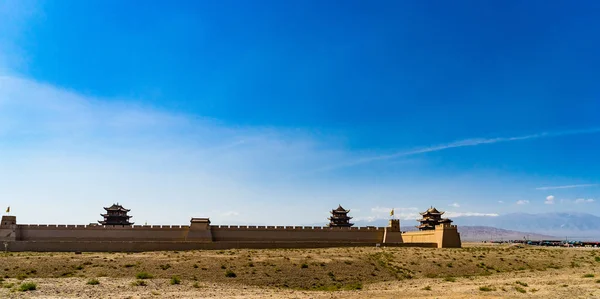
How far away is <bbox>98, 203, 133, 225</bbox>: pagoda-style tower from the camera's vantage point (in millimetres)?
63094

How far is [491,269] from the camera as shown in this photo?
137 feet

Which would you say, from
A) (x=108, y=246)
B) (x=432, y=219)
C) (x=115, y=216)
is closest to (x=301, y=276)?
(x=108, y=246)

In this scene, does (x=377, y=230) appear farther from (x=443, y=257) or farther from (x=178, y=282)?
(x=178, y=282)

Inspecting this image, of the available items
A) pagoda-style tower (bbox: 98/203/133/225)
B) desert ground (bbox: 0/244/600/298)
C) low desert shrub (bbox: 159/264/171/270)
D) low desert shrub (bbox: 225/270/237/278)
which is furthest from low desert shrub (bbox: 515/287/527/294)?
pagoda-style tower (bbox: 98/203/133/225)

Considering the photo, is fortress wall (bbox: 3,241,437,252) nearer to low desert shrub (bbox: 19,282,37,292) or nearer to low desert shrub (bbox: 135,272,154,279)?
low desert shrub (bbox: 135,272,154,279)

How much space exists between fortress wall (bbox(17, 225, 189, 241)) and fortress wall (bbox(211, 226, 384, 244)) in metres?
5.51

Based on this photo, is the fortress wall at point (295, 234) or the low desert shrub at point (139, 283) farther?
the fortress wall at point (295, 234)

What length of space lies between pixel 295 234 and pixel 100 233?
2605 cm

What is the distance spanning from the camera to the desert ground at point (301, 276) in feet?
87.9

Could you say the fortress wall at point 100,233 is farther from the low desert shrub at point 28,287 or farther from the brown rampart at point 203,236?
the low desert shrub at point 28,287

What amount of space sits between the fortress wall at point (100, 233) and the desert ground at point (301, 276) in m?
16.0

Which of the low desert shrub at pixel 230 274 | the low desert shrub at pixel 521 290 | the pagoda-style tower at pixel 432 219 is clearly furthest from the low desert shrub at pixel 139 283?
the pagoda-style tower at pixel 432 219

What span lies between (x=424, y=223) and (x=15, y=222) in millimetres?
59959

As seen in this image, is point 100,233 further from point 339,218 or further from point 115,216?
point 339,218
